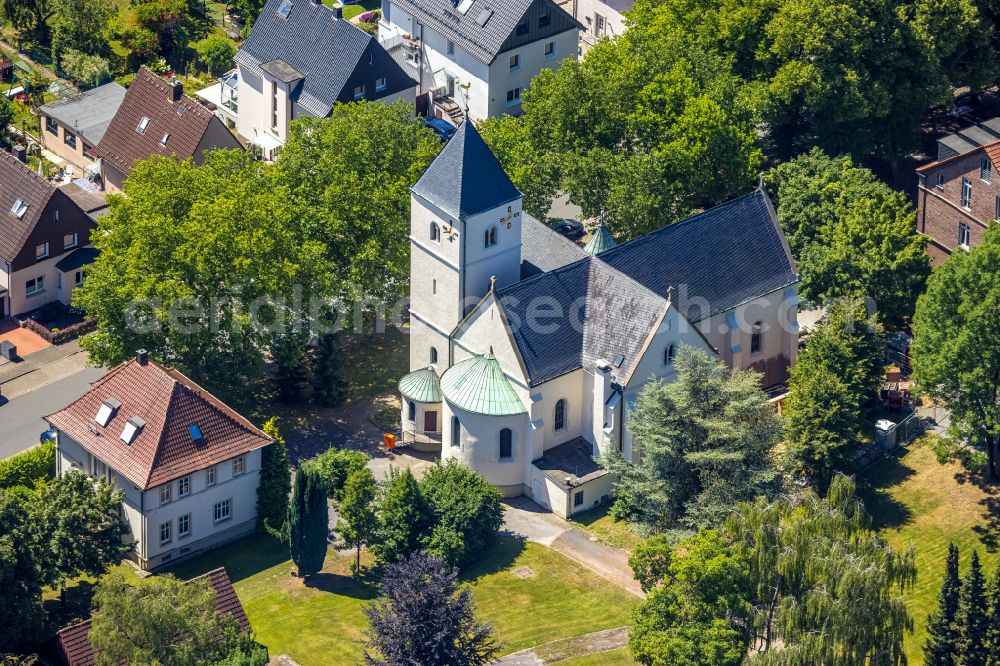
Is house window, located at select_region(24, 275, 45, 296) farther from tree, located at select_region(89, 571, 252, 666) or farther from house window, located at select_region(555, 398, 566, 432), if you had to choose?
tree, located at select_region(89, 571, 252, 666)

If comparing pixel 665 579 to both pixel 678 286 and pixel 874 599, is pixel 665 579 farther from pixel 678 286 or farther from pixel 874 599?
pixel 678 286

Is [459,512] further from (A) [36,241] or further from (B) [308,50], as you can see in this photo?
(B) [308,50]

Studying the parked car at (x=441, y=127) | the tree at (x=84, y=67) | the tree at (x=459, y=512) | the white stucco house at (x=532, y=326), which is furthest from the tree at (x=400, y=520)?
the tree at (x=84, y=67)

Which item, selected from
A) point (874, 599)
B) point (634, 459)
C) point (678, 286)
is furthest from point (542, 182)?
point (874, 599)

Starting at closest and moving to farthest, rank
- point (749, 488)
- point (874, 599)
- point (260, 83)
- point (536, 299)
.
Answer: point (874, 599) → point (749, 488) → point (536, 299) → point (260, 83)

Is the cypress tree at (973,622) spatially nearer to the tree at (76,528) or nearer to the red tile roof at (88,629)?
the red tile roof at (88,629)

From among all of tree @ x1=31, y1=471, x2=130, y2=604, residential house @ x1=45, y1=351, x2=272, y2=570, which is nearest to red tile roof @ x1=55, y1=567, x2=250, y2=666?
tree @ x1=31, y1=471, x2=130, y2=604
